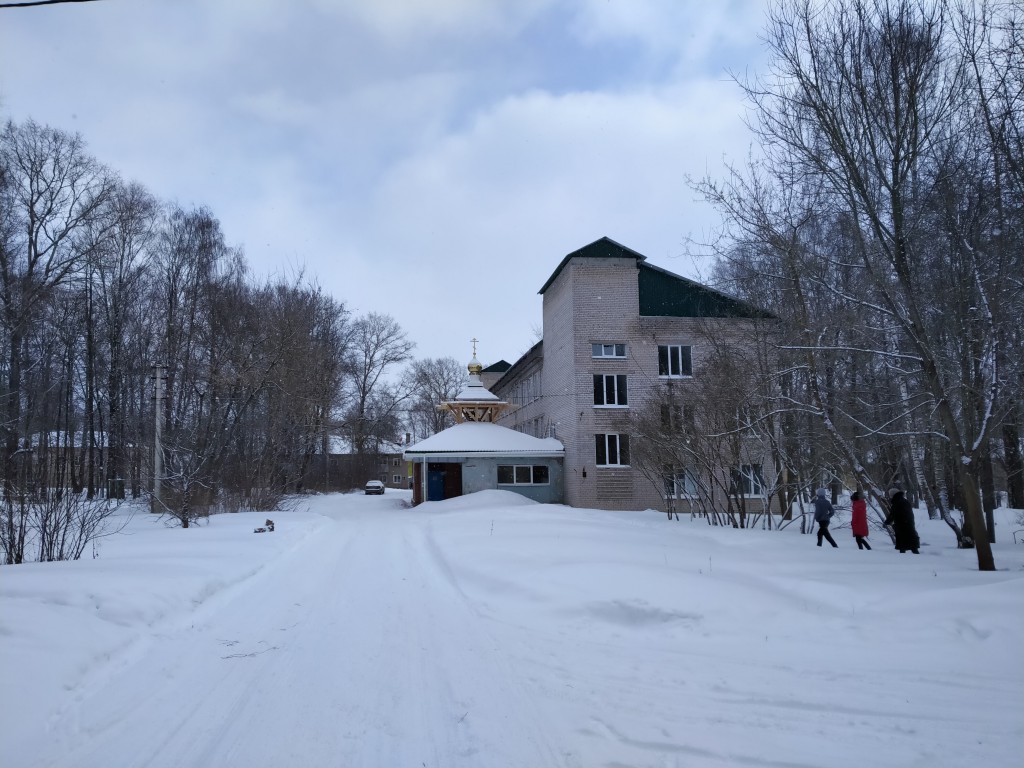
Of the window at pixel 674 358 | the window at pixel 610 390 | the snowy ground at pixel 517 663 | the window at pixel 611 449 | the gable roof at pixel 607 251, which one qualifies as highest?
the gable roof at pixel 607 251

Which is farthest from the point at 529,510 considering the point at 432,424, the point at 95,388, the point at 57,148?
the point at 432,424

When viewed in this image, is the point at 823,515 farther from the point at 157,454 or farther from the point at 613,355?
the point at 157,454

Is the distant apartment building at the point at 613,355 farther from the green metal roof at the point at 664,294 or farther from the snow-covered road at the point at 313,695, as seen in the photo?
the snow-covered road at the point at 313,695

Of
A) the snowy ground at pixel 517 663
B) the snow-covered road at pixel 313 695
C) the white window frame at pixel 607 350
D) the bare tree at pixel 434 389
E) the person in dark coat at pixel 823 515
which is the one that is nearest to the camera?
the snow-covered road at pixel 313 695

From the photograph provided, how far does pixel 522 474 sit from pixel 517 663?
2805 cm

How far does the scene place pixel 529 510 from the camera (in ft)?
80.6

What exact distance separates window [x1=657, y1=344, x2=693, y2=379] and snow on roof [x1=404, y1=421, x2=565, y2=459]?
6237 millimetres

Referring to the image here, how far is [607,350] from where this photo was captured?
3303 cm

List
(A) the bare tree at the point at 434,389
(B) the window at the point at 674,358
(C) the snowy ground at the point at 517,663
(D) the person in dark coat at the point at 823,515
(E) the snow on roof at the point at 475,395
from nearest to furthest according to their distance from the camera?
(C) the snowy ground at the point at 517,663 < (D) the person in dark coat at the point at 823,515 < (B) the window at the point at 674,358 < (E) the snow on roof at the point at 475,395 < (A) the bare tree at the point at 434,389

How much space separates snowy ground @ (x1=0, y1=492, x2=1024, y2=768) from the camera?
4.62 meters

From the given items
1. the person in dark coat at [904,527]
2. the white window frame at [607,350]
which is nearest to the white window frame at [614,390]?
the white window frame at [607,350]

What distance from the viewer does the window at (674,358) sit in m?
33.2

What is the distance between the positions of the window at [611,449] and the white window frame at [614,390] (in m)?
1.48

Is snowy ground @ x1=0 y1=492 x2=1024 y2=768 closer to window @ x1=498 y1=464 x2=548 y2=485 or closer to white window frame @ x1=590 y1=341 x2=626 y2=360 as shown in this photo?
white window frame @ x1=590 y1=341 x2=626 y2=360
